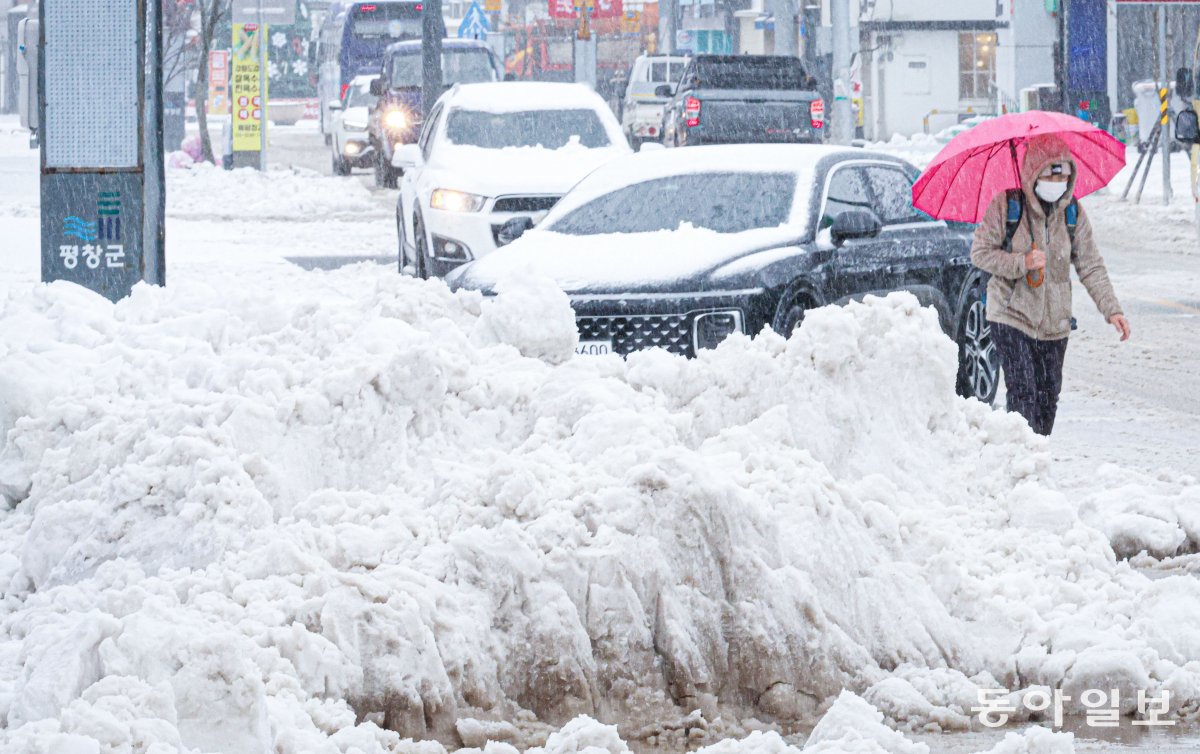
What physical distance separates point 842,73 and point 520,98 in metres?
19.4

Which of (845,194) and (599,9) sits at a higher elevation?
(599,9)

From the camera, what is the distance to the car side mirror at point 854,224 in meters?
10.3

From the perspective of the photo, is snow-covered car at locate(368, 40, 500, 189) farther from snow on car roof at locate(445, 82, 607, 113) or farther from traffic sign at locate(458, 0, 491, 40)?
snow on car roof at locate(445, 82, 607, 113)

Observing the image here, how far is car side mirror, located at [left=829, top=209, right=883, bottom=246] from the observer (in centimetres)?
1034

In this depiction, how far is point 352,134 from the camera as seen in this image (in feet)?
122

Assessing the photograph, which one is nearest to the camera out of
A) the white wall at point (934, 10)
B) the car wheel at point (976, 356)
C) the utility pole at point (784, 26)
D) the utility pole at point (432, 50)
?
the car wheel at point (976, 356)

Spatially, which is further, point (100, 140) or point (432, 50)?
point (432, 50)

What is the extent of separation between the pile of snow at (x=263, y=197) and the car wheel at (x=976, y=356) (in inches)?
692

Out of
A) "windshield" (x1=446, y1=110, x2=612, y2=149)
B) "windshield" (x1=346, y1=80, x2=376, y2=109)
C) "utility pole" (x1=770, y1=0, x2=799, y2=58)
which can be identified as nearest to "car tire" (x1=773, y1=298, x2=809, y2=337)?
"windshield" (x1=446, y1=110, x2=612, y2=149)

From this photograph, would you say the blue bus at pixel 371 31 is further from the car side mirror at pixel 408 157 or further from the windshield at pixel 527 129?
the car side mirror at pixel 408 157

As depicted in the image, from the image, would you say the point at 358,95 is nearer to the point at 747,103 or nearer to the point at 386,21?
the point at 386,21

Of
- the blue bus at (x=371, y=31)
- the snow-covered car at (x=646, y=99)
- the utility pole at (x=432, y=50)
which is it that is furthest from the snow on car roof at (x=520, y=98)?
the blue bus at (x=371, y=31)

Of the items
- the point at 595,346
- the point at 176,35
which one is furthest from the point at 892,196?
the point at 176,35

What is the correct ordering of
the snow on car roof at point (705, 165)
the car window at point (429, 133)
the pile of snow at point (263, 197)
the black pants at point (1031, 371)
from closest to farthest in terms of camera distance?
the black pants at point (1031, 371) → the snow on car roof at point (705, 165) → the car window at point (429, 133) → the pile of snow at point (263, 197)
